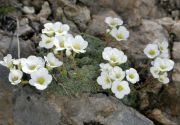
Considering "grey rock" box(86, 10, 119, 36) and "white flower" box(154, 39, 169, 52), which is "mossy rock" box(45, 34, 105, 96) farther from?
"white flower" box(154, 39, 169, 52)

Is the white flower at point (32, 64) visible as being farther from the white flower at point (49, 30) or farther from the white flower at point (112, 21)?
the white flower at point (112, 21)

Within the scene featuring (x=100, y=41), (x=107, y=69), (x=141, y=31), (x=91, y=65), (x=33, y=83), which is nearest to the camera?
(x=33, y=83)

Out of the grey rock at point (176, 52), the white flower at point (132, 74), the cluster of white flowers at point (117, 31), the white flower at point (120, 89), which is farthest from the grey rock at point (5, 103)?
the grey rock at point (176, 52)

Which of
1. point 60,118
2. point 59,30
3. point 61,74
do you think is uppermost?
point 59,30

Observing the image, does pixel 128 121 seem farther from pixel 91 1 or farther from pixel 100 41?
pixel 91 1

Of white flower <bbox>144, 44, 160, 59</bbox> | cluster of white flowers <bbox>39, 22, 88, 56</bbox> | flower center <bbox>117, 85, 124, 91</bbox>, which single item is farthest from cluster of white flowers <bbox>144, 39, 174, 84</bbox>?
cluster of white flowers <bbox>39, 22, 88, 56</bbox>

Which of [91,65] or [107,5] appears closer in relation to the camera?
[91,65]

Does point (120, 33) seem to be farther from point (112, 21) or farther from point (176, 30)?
point (176, 30)

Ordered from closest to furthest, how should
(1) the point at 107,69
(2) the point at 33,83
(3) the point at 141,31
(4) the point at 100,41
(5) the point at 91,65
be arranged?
(2) the point at 33,83
(1) the point at 107,69
(5) the point at 91,65
(4) the point at 100,41
(3) the point at 141,31

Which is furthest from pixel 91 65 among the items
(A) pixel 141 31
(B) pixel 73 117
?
(A) pixel 141 31
